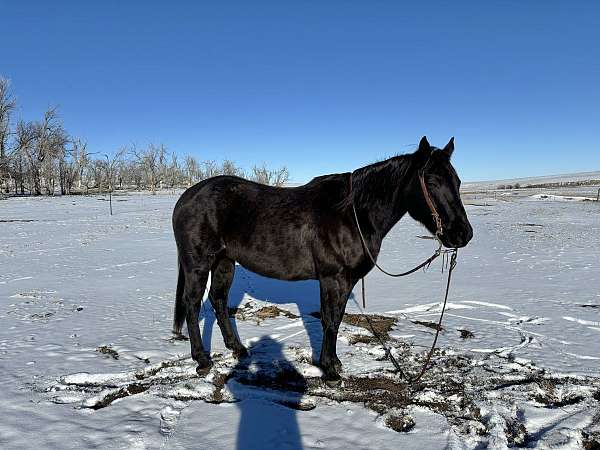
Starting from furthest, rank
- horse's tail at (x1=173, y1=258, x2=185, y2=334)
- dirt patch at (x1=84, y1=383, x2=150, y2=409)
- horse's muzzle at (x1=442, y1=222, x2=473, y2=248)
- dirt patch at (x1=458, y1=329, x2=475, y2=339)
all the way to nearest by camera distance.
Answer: dirt patch at (x1=458, y1=329, x2=475, y2=339)
horse's tail at (x1=173, y1=258, x2=185, y2=334)
horse's muzzle at (x1=442, y1=222, x2=473, y2=248)
dirt patch at (x1=84, y1=383, x2=150, y2=409)

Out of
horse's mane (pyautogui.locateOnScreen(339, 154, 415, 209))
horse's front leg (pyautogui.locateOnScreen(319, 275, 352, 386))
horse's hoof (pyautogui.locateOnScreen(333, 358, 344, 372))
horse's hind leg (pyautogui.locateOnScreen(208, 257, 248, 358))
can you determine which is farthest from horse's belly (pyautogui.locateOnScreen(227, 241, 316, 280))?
horse's hoof (pyautogui.locateOnScreen(333, 358, 344, 372))

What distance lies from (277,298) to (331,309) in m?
3.29

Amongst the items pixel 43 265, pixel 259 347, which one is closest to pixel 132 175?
pixel 43 265

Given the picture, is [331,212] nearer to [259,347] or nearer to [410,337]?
[259,347]

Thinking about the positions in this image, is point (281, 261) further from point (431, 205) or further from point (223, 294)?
point (431, 205)

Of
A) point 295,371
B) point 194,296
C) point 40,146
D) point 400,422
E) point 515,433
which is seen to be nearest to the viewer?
point 515,433

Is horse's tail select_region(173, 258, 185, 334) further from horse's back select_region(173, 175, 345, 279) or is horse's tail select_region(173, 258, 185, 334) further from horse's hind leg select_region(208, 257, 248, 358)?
horse's back select_region(173, 175, 345, 279)

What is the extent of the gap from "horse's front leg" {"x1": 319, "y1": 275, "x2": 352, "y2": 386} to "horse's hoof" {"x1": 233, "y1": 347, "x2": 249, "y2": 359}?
38.5 inches

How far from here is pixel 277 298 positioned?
7.06m

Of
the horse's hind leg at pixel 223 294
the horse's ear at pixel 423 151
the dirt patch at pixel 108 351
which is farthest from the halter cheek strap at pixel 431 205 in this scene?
the dirt patch at pixel 108 351

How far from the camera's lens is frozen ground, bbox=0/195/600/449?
2.95 m

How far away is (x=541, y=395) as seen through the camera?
3.48 meters

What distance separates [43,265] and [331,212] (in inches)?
372

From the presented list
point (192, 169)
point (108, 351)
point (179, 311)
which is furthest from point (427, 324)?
point (192, 169)
